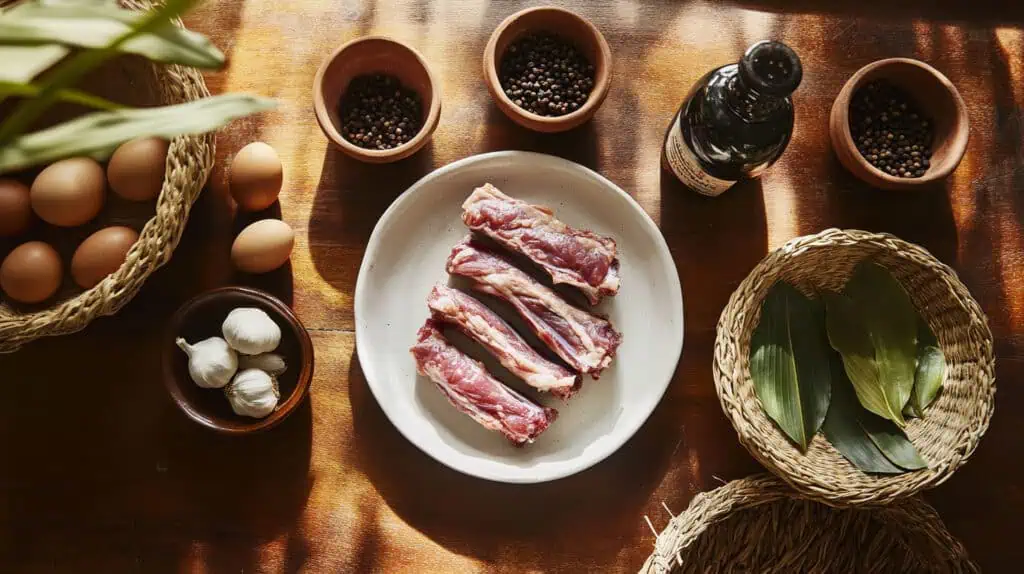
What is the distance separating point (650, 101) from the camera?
1.62 metres

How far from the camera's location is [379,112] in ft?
5.08

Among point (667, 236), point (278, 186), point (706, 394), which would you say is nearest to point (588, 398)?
point (706, 394)

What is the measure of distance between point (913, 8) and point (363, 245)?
131 centimetres

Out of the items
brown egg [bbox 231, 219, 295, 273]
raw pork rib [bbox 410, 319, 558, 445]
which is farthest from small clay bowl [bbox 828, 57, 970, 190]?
brown egg [bbox 231, 219, 295, 273]

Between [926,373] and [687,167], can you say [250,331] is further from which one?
[926,373]

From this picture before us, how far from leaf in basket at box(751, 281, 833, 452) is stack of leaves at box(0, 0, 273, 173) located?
3.50 ft

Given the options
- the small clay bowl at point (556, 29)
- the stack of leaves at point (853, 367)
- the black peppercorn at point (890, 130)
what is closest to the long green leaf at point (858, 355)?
the stack of leaves at point (853, 367)

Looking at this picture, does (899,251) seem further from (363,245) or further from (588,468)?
(363,245)

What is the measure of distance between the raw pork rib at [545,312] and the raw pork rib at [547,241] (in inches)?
1.7

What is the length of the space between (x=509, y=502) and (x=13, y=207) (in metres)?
1.10

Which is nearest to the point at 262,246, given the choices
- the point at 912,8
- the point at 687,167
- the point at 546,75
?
the point at 546,75

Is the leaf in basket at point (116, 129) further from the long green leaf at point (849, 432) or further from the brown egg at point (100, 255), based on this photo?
the long green leaf at point (849, 432)

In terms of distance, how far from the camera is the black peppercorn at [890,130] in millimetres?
1546

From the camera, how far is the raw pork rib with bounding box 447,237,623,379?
4.93ft
